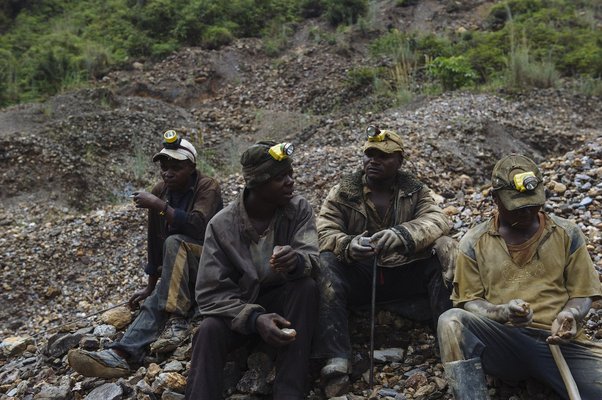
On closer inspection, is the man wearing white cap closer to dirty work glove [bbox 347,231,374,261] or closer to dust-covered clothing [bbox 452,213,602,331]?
dirty work glove [bbox 347,231,374,261]

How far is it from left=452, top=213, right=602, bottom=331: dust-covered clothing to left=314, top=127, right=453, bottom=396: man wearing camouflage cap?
1.08ft

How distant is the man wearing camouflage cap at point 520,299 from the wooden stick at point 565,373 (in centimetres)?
4

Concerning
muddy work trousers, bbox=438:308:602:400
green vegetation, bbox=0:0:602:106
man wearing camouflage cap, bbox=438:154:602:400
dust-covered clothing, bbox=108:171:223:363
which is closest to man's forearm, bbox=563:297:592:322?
man wearing camouflage cap, bbox=438:154:602:400

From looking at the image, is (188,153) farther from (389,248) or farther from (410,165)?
(410,165)

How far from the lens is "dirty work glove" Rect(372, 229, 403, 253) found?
318 centimetres

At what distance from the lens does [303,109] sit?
12.3 meters

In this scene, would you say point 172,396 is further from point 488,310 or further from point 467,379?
point 488,310

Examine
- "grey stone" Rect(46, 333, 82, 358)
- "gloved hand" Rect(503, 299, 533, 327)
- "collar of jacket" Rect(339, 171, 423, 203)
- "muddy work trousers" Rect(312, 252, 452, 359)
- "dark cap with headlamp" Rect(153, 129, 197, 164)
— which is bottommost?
"grey stone" Rect(46, 333, 82, 358)

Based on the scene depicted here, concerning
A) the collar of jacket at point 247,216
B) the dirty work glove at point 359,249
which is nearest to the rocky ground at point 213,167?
the dirty work glove at point 359,249

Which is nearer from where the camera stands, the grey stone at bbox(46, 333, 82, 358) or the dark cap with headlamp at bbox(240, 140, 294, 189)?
the dark cap with headlamp at bbox(240, 140, 294, 189)

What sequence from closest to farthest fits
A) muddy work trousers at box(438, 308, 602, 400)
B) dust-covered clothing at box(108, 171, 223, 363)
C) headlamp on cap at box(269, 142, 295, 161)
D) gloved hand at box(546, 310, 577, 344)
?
gloved hand at box(546, 310, 577, 344)
muddy work trousers at box(438, 308, 602, 400)
headlamp on cap at box(269, 142, 295, 161)
dust-covered clothing at box(108, 171, 223, 363)

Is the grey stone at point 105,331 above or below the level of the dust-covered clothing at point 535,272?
below

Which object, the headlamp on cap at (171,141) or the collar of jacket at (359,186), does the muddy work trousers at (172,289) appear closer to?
the headlamp on cap at (171,141)

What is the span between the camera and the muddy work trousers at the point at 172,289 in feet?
12.1
